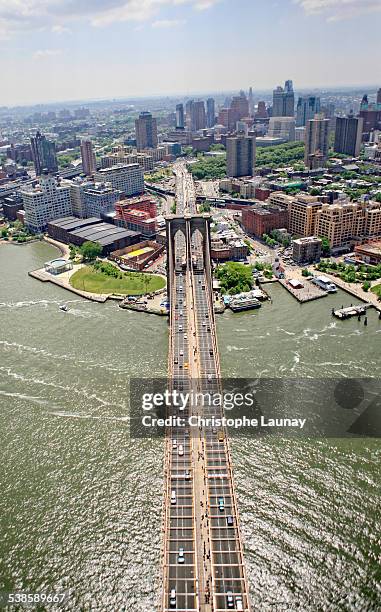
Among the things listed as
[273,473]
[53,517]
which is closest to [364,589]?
[273,473]

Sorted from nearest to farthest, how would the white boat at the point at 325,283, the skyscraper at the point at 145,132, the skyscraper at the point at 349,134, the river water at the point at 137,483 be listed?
the river water at the point at 137,483 < the white boat at the point at 325,283 < the skyscraper at the point at 349,134 < the skyscraper at the point at 145,132

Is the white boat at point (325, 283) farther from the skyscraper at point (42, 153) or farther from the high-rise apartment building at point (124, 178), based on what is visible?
the skyscraper at point (42, 153)

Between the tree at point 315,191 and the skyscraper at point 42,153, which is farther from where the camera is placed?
the skyscraper at point 42,153

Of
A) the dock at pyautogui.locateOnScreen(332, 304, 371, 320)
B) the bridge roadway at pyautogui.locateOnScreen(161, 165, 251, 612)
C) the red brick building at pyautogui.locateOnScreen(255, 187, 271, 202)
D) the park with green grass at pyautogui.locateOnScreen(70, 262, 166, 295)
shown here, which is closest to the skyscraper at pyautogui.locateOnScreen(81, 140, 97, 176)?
the red brick building at pyautogui.locateOnScreen(255, 187, 271, 202)

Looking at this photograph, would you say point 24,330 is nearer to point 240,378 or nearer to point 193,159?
point 240,378

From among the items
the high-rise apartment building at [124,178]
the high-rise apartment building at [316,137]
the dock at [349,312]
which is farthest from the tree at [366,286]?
the high-rise apartment building at [316,137]

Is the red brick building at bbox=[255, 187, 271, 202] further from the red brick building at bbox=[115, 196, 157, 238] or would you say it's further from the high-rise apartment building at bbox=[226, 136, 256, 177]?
the red brick building at bbox=[115, 196, 157, 238]

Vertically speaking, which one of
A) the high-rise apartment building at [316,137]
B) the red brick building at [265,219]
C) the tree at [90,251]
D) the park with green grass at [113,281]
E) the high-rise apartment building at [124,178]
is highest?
the high-rise apartment building at [316,137]

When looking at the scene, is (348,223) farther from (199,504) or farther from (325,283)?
(199,504)

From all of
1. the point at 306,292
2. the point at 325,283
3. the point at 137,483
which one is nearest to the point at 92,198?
the point at 306,292
